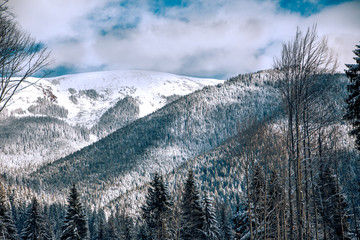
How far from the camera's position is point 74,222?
79.8ft

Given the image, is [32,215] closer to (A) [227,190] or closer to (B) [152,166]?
(A) [227,190]

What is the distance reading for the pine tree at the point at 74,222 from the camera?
23938 millimetres

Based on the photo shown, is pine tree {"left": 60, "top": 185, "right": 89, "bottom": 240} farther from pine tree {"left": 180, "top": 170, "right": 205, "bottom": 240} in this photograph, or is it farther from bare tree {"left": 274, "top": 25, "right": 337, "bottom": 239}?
bare tree {"left": 274, "top": 25, "right": 337, "bottom": 239}

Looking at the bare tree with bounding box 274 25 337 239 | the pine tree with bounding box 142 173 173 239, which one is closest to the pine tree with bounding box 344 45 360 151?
the bare tree with bounding box 274 25 337 239

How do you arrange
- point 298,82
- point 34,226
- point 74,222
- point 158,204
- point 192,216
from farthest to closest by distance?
1. point 34,226
2. point 74,222
3. point 158,204
4. point 192,216
5. point 298,82

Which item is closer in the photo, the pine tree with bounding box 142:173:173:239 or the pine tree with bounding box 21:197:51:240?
the pine tree with bounding box 142:173:173:239

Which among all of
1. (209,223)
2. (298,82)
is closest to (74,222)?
(209,223)

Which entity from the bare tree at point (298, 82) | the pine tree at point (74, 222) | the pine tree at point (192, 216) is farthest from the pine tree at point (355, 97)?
the pine tree at point (74, 222)

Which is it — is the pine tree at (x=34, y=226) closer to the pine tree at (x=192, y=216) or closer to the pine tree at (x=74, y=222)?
the pine tree at (x=74, y=222)

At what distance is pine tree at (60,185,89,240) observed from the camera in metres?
23.9

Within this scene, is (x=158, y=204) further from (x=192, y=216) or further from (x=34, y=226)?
(x=34, y=226)

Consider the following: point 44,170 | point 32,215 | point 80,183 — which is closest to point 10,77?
point 32,215

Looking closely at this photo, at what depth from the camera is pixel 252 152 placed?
13.0 metres

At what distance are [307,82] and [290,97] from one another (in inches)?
35.7
